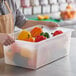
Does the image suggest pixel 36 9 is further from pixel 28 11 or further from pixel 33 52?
pixel 33 52

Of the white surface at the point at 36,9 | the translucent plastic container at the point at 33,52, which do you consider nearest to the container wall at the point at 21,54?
the translucent plastic container at the point at 33,52

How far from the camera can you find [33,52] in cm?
165

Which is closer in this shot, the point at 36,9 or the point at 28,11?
the point at 28,11

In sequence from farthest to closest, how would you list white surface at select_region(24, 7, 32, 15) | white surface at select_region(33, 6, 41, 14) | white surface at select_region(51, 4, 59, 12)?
white surface at select_region(51, 4, 59, 12) → white surface at select_region(33, 6, 41, 14) → white surface at select_region(24, 7, 32, 15)

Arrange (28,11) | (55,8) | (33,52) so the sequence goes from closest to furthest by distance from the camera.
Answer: (33,52)
(28,11)
(55,8)

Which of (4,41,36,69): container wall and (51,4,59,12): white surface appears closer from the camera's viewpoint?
(4,41,36,69): container wall

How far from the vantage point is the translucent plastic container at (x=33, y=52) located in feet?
5.43

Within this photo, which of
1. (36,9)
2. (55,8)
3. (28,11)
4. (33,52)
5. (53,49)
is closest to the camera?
(33,52)

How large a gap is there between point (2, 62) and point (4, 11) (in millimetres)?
488

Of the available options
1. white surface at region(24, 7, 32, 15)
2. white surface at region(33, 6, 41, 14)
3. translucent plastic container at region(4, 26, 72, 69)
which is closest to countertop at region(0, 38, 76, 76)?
translucent plastic container at region(4, 26, 72, 69)

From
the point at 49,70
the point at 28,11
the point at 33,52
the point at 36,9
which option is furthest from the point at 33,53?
the point at 36,9

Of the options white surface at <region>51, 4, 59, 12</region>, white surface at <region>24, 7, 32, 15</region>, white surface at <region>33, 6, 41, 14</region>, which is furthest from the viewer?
white surface at <region>51, 4, 59, 12</region>

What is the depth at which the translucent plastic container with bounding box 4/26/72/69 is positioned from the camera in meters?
1.66

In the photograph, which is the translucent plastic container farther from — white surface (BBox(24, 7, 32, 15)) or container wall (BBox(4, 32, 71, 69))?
white surface (BBox(24, 7, 32, 15))
